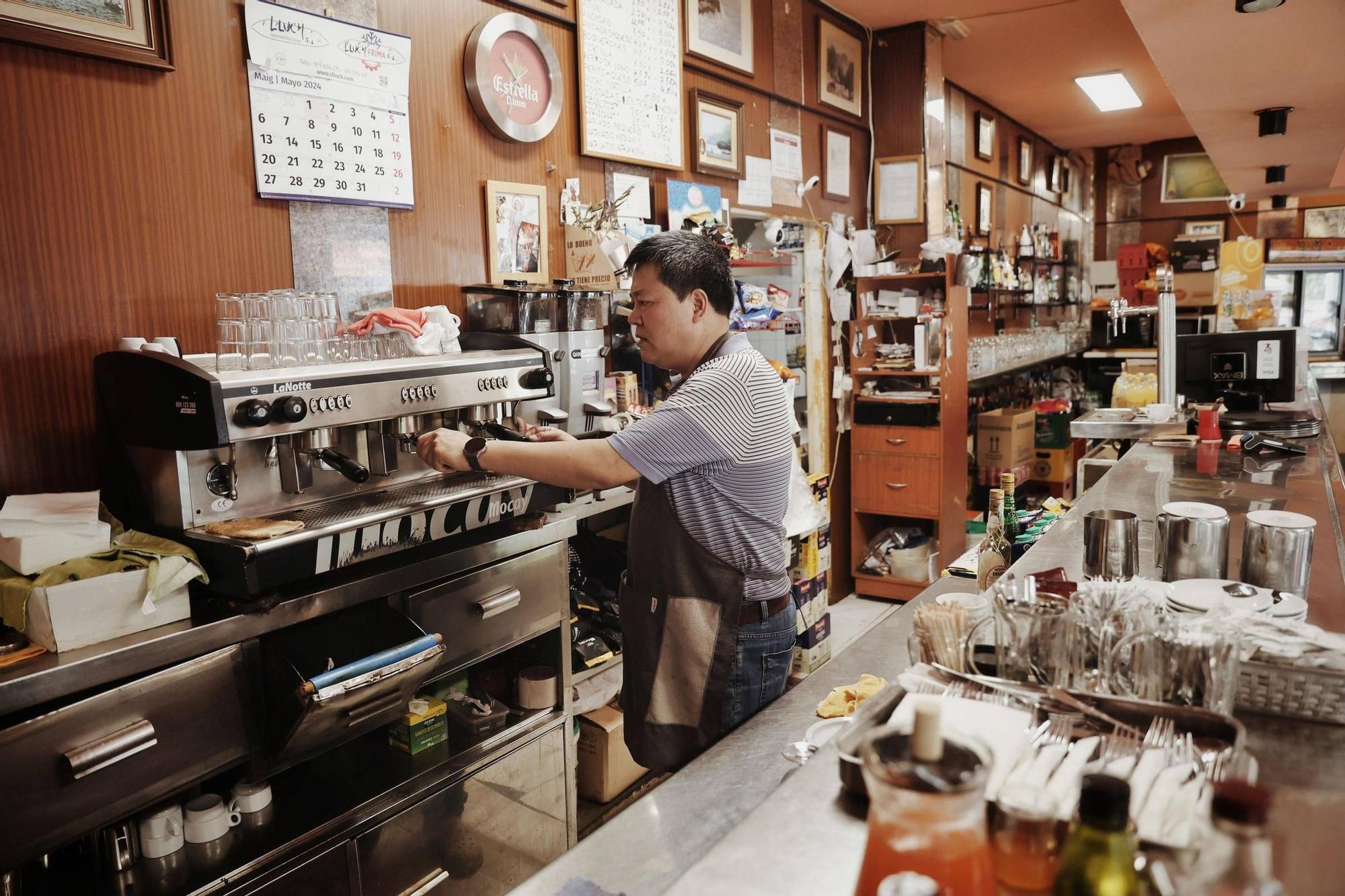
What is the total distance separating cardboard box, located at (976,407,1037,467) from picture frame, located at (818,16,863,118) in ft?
8.95

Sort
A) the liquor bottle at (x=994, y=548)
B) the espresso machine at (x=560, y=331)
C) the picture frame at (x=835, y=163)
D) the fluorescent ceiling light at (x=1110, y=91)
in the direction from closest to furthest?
the liquor bottle at (x=994, y=548), the espresso machine at (x=560, y=331), the picture frame at (x=835, y=163), the fluorescent ceiling light at (x=1110, y=91)

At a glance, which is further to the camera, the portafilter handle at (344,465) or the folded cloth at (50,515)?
the portafilter handle at (344,465)

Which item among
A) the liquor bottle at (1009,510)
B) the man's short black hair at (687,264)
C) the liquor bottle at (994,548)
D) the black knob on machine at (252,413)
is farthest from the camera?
the liquor bottle at (1009,510)

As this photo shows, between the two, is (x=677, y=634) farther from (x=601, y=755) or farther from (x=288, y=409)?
(x=601, y=755)

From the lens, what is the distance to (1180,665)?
3.41 feet

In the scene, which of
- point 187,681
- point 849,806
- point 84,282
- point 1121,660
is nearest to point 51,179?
point 84,282

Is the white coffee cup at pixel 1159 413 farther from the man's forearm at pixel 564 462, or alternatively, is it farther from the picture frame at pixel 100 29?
the picture frame at pixel 100 29

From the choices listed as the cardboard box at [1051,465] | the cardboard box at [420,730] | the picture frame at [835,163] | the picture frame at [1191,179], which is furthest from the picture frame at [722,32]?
the picture frame at [1191,179]

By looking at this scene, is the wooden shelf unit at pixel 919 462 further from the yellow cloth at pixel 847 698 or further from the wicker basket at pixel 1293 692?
the wicker basket at pixel 1293 692

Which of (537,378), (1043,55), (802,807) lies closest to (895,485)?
(1043,55)

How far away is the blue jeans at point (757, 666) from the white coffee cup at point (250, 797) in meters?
1.04

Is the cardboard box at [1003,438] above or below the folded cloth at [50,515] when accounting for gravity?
below

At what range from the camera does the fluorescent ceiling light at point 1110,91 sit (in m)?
6.67

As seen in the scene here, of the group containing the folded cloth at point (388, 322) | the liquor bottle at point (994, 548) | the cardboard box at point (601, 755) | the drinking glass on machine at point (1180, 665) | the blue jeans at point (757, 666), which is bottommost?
the cardboard box at point (601, 755)
